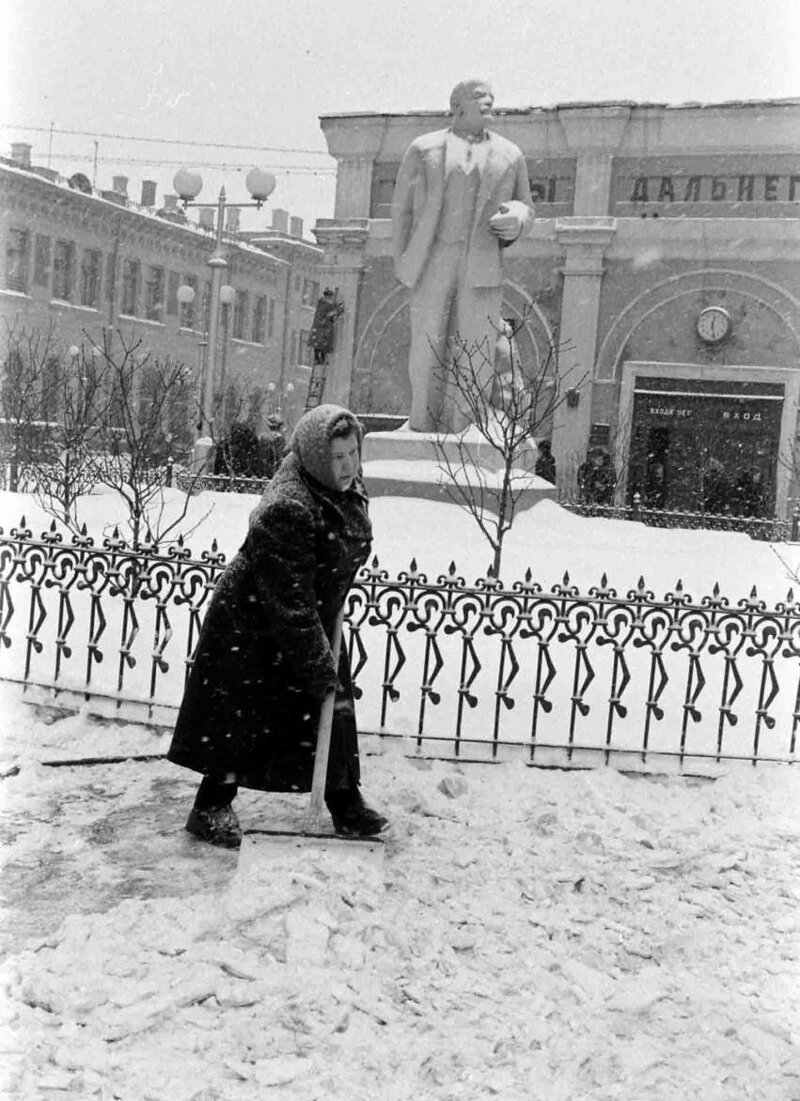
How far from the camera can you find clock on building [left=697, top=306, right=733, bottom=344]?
28531 millimetres

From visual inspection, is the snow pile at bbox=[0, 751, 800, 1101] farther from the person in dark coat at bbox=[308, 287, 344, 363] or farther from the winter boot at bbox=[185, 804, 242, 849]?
the person in dark coat at bbox=[308, 287, 344, 363]

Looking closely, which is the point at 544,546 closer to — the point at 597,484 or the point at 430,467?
the point at 430,467

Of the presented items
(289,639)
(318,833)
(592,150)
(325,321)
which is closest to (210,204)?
(325,321)

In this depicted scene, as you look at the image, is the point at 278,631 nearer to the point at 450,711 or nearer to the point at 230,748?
the point at 230,748

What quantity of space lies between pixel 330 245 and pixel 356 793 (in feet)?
96.4

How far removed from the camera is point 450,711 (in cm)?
645

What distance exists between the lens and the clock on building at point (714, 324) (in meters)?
28.5

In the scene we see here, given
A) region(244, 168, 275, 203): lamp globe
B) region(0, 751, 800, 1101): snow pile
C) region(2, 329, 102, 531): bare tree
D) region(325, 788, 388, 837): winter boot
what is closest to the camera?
region(0, 751, 800, 1101): snow pile

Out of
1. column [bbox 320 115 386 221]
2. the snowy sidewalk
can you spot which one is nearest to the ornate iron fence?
the snowy sidewalk

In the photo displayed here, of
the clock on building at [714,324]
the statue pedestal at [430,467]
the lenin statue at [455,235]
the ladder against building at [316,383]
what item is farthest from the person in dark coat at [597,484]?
the ladder against building at [316,383]

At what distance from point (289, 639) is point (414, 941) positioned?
3.73 feet

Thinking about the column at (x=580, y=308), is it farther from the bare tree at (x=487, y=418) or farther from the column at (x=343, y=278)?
the bare tree at (x=487, y=418)

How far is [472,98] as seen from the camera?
1120 cm

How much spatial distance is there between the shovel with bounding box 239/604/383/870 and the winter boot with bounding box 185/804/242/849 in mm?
468
